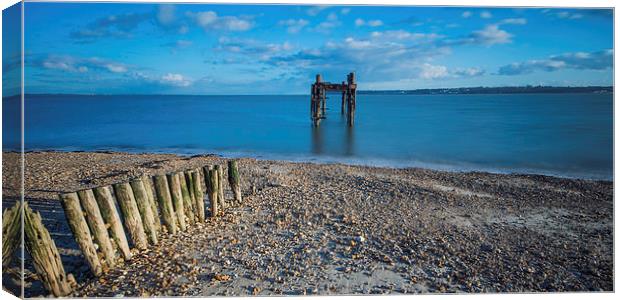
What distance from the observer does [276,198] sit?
6816 millimetres

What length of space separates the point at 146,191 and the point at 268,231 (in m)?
1.48

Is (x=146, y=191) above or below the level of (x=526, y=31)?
below

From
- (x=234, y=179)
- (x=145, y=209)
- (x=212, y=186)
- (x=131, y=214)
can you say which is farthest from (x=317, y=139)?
(x=131, y=214)

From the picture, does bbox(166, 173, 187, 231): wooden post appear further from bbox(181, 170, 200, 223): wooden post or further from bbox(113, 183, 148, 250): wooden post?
bbox(113, 183, 148, 250): wooden post

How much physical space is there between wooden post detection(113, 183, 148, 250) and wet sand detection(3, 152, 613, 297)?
167 mm

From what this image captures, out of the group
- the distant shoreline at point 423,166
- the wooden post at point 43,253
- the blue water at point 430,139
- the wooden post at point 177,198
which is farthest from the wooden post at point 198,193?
the distant shoreline at point 423,166

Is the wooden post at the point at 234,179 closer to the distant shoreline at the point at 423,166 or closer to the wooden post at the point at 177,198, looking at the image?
the wooden post at the point at 177,198

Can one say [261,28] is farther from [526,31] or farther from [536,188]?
[536,188]

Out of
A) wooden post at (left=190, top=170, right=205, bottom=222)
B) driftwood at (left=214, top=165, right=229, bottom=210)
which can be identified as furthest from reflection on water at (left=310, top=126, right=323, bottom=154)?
wooden post at (left=190, top=170, right=205, bottom=222)

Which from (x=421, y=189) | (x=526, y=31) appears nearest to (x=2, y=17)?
(x=526, y=31)

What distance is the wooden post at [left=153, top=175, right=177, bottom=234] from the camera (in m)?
4.97

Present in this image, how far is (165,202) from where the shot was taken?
5.07 m

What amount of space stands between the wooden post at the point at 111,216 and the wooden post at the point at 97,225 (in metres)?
0.06

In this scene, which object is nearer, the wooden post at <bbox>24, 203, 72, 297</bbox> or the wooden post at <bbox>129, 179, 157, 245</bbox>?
the wooden post at <bbox>24, 203, 72, 297</bbox>
